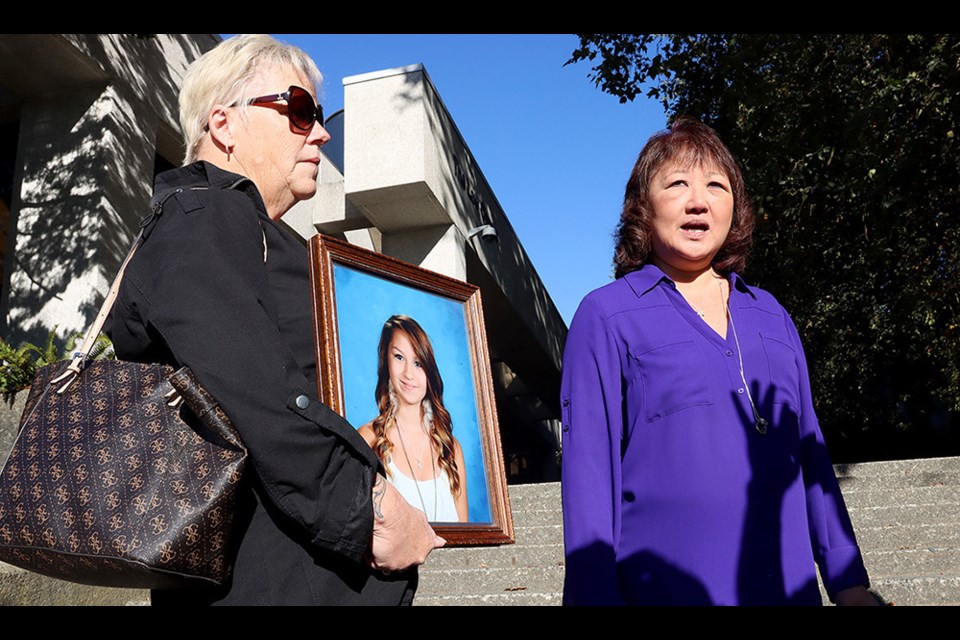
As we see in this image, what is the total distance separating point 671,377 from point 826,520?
0.61m

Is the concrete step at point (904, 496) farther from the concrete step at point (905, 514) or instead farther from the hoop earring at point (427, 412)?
the hoop earring at point (427, 412)

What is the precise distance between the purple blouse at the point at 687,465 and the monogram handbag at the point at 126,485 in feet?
3.13

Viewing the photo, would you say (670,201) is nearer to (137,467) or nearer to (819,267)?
(137,467)

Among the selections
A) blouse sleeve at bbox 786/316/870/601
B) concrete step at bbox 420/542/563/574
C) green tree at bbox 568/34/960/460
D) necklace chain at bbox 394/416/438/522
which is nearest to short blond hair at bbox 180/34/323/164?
necklace chain at bbox 394/416/438/522

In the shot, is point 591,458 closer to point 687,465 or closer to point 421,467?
→ point 687,465

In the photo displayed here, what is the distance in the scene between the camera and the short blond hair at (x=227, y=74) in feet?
6.73

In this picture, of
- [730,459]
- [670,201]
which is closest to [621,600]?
[730,459]

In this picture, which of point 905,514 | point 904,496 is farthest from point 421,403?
point 904,496

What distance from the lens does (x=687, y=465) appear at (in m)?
2.11

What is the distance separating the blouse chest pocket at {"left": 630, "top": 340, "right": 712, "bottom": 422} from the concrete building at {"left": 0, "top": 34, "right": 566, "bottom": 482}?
8.04 m

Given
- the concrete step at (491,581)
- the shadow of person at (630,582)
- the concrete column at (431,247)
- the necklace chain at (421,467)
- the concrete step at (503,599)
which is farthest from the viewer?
the concrete column at (431,247)

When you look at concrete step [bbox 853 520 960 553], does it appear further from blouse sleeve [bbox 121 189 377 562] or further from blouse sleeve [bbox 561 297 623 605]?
blouse sleeve [bbox 121 189 377 562]

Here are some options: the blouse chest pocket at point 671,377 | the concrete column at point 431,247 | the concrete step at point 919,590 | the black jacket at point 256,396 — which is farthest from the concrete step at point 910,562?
the concrete column at point 431,247

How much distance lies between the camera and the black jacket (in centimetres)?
151
